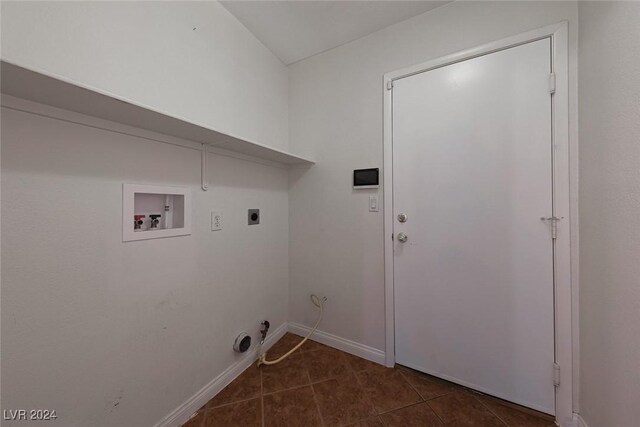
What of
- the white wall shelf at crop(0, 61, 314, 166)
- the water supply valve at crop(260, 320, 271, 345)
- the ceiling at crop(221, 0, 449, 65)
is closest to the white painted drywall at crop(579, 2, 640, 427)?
the ceiling at crop(221, 0, 449, 65)

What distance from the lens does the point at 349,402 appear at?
1.32 m

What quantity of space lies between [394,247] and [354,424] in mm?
1058

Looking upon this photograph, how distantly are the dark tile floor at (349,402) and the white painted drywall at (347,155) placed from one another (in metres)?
0.29

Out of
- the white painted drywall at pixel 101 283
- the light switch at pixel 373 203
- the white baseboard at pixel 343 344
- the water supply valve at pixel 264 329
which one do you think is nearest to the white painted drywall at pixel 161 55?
the white painted drywall at pixel 101 283

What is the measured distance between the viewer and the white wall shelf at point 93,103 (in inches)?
24.2

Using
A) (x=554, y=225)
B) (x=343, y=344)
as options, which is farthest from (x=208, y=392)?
(x=554, y=225)

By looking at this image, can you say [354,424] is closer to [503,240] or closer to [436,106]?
[503,240]

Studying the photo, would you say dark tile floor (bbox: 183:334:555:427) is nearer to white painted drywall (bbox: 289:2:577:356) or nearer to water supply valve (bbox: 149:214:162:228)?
white painted drywall (bbox: 289:2:577:356)

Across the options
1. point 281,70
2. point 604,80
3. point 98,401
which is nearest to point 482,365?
point 604,80

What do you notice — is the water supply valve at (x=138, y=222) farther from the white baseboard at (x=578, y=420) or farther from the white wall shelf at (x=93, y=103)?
the white baseboard at (x=578, y=420)

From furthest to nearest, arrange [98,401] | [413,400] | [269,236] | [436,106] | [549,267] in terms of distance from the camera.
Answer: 1. [269,236]
2. [436,106]
3. [413,400]
4. [549,267]
5. [98,401]

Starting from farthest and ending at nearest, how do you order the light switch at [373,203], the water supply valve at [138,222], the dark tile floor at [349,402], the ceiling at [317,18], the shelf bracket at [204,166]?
the light switch at [373,203] → the ceiling at [317,18] → the shelf bracket at [204,166] → the dark tile floor at [349,402] → the water supply valve at [138,222]

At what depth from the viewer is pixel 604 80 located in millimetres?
954

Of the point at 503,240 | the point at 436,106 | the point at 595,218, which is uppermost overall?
the point at 436,106
